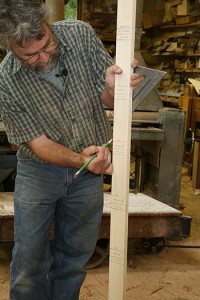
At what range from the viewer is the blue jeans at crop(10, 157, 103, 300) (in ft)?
6.37

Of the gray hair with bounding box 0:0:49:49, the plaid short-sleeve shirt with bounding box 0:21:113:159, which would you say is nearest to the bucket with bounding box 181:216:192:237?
the plaid short-sleeve shirt with bounding box 0:21:113:159

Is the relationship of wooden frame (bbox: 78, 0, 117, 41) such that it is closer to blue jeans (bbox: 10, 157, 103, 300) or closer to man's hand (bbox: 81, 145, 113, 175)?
blue jeans (bbox: 10, 157, 103, 300)

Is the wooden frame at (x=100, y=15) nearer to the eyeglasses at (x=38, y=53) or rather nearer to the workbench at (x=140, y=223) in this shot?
the workbench at (x=140, y=223)

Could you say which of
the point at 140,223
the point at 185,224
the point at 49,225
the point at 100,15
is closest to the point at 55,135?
the point at 49,225

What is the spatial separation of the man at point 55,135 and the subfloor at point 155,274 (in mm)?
773

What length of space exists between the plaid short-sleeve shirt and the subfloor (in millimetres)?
1257

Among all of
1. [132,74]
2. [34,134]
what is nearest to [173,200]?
[34,134]

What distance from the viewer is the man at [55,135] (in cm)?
178

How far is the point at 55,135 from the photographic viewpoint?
6.22 feet

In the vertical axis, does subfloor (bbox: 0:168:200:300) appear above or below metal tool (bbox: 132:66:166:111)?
below

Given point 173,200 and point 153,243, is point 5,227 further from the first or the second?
point 173,200

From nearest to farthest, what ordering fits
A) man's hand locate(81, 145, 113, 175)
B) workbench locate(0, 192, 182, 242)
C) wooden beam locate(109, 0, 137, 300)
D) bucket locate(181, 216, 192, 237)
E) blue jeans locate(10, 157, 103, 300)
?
1. wooden beam locate(109, 0, 137, 300)
2. man's hand locate(81, 145, 113, 175)
3. blue jeans locate(10, 157, 103, 300)
4. workbench locate(0, 192, 182, 242)
5. bucket locate(181, 216, 192, 237)

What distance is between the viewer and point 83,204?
197 centimetres

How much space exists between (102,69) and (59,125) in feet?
0.98
